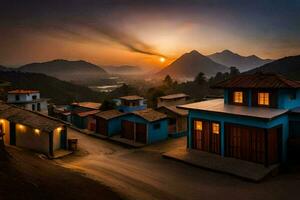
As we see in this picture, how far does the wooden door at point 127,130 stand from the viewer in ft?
98.0

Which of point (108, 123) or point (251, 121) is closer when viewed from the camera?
point (251, 121)

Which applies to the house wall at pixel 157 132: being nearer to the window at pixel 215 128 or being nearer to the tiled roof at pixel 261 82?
the tiled roof at pixel 261 82

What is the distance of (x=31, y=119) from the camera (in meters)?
25.8

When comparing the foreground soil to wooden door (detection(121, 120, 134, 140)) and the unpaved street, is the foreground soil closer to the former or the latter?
the unpaved street

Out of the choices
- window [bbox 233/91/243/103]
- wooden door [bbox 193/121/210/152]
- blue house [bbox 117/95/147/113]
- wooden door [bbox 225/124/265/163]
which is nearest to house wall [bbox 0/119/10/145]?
wooden door [bbox 193/121/210/152]

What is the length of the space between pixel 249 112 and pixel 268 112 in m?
1.27

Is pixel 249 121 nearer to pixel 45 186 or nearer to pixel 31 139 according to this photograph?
pixel 45 186

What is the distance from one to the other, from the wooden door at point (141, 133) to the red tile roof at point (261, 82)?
9168 millimetres

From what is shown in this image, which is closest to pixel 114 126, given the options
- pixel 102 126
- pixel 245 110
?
pixel 102 126

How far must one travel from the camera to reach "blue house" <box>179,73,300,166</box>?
1838 cm

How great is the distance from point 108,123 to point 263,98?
1832cm

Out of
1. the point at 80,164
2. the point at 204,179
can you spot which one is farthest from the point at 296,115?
the point at 80,164

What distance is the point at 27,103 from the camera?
2035 inches

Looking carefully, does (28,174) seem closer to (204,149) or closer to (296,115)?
(204,149)
